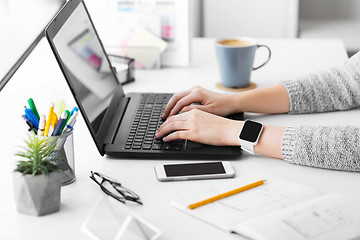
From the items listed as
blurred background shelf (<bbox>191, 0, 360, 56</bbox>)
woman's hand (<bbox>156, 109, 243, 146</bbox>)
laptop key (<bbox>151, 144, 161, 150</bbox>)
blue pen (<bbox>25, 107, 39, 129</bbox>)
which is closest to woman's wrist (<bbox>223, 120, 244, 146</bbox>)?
woman's hand (<bbox>156, 109, 243, 146</bbox>)

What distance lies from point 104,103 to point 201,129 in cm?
24

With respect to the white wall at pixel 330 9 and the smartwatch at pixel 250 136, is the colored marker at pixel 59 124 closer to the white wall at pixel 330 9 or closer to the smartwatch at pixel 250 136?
the smartwatch at pixel 250 136

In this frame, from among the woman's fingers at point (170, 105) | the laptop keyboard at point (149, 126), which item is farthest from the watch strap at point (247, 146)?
the woman's fingers at point (170, 105)

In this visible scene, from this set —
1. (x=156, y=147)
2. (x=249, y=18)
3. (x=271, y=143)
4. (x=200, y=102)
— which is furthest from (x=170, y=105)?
(x=249, y=18)

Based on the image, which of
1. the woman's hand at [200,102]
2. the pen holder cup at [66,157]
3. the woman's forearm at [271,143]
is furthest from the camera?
the woman's hand at [200,102]

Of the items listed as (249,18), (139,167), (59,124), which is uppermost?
(59,124)

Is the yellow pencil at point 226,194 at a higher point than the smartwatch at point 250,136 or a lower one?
lower

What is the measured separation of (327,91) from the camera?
4.25 ft

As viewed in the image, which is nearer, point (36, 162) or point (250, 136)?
point (36, 162)

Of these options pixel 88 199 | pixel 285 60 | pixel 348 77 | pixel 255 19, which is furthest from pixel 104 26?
pixel 255 19

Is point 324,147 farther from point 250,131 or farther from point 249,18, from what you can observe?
point 249,18

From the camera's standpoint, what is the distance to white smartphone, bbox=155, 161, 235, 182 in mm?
962

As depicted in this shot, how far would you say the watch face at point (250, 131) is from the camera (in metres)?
1.05

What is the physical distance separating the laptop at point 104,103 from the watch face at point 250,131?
30mm
